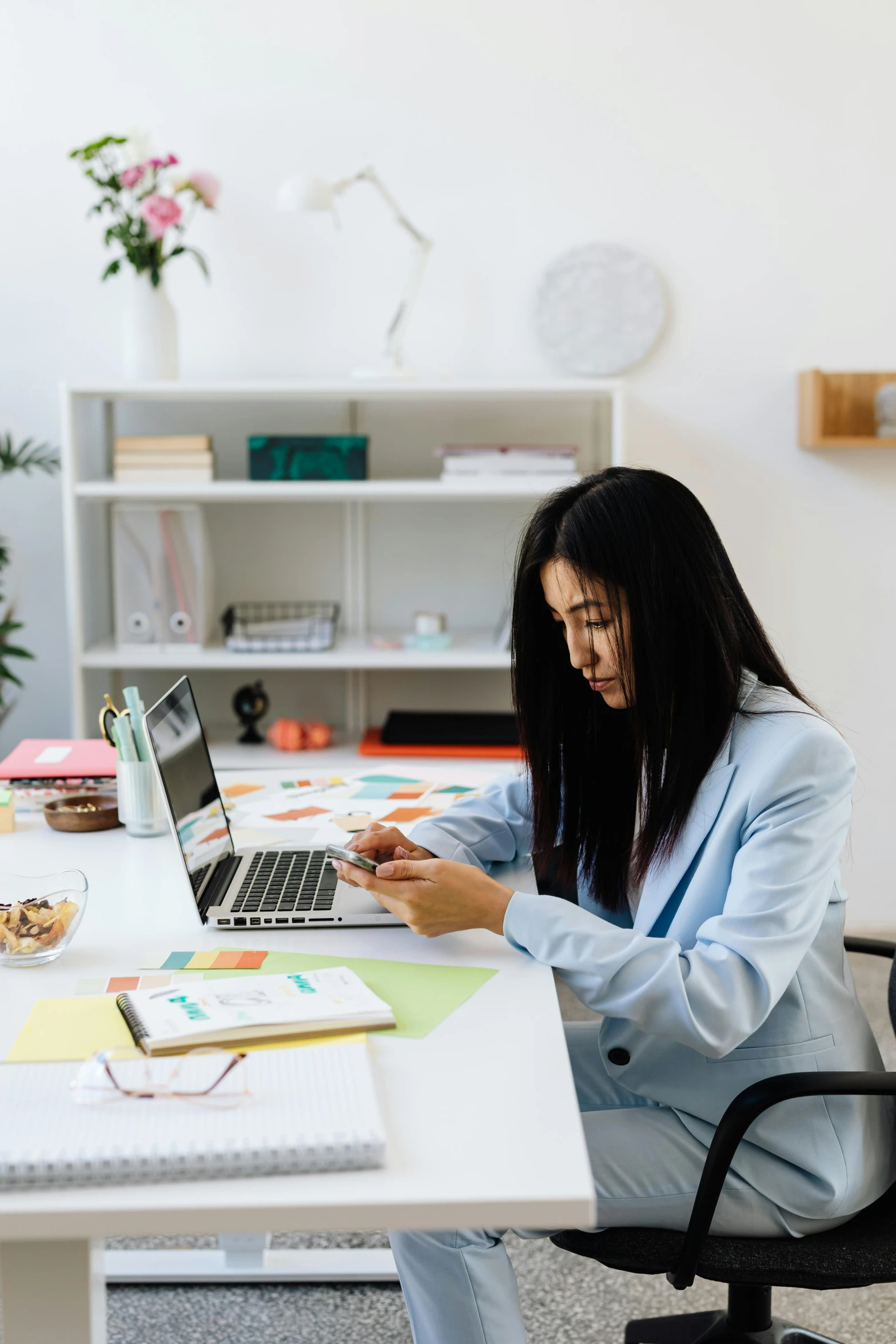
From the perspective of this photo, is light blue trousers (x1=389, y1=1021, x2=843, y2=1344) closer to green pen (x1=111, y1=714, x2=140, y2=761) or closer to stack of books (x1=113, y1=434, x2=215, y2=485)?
green pen (x1=111, y1=714, x2=140, y2=761)

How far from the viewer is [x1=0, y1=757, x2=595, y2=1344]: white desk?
0.80 meters

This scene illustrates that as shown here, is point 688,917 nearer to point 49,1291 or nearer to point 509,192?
point 49,1291

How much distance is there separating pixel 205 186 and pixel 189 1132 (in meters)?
2.57

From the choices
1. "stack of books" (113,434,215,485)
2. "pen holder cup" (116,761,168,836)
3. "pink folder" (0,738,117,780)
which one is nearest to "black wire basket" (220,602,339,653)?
"stack of books" (113,434,215,485)

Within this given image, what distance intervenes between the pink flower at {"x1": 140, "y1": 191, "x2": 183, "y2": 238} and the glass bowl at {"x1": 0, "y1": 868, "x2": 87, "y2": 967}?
2003 millimetres

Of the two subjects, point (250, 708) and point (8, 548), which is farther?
point (8, 548)

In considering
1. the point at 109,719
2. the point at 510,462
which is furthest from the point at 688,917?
the point at 510,462

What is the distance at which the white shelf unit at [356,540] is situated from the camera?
3236 mm

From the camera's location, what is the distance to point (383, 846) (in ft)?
4.73

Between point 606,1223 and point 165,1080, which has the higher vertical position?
point 165,1080

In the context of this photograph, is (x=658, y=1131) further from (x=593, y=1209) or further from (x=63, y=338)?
(x=63, y=338)

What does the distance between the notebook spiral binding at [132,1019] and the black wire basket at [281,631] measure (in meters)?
1.90

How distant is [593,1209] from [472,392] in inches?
92.6

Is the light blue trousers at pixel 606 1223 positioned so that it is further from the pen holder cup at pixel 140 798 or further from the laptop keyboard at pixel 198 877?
the pen holder cup at pixel 140 798
